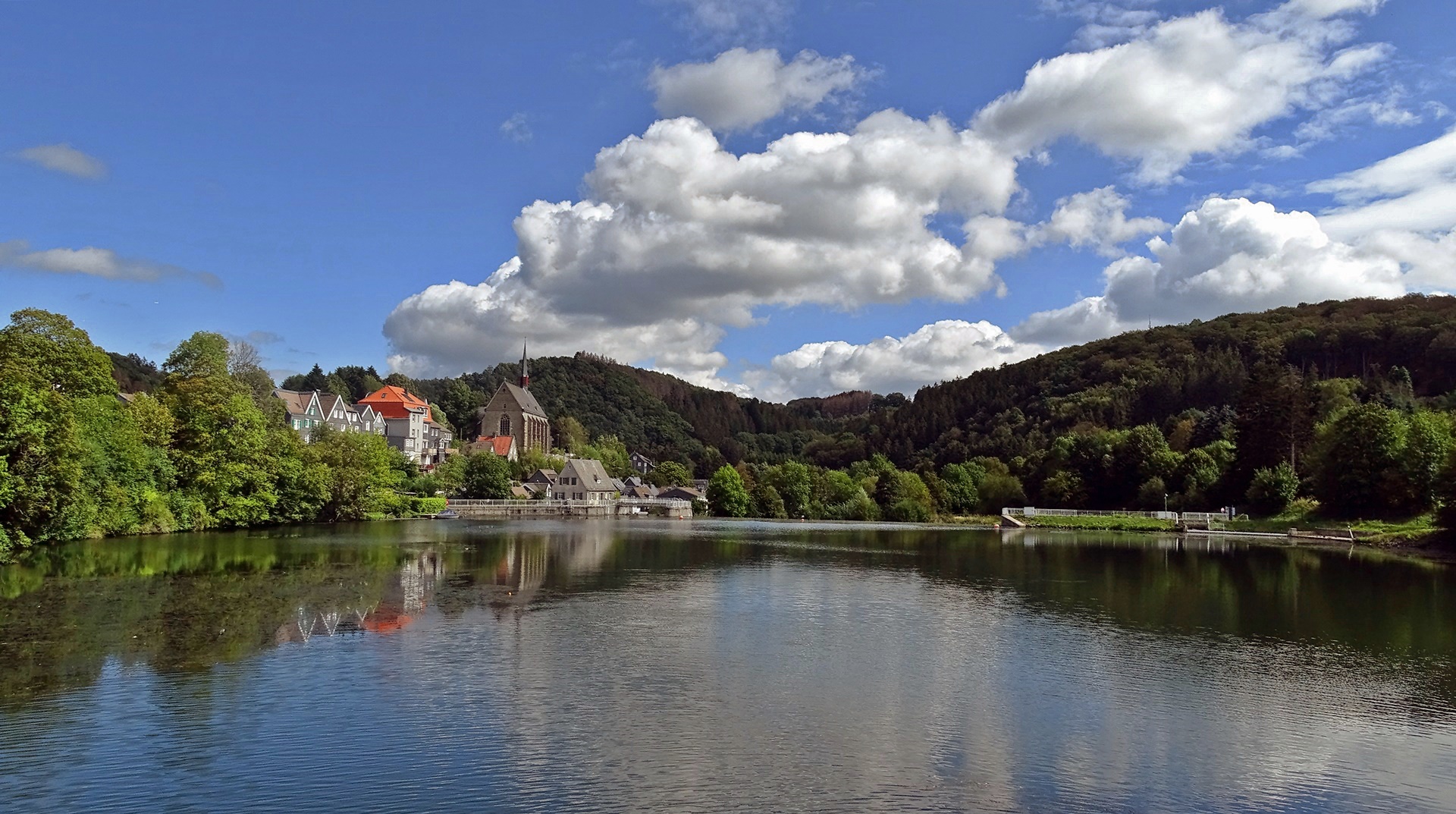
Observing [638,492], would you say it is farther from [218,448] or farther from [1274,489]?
[1274,489]

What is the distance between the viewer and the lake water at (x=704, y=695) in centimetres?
1238

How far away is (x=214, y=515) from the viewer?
5947cm

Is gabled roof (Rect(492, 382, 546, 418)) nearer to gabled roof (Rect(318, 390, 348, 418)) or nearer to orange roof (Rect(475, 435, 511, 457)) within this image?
orange roof (Rect(475, 435, 511, 457))

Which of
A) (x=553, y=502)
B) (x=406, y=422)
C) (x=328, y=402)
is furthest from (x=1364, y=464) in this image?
(x=406, y=422)

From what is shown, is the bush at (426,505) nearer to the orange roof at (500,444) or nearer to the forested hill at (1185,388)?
the orange roof at (500,444)

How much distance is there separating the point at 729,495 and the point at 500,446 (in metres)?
45.4

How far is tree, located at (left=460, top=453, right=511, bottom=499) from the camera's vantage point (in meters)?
111

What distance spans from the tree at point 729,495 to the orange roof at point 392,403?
44.2m

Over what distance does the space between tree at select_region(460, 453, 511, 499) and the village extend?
4.06 metres

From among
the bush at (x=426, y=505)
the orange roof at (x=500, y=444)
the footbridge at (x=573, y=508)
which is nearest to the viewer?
the bush at (x=426, y=505)

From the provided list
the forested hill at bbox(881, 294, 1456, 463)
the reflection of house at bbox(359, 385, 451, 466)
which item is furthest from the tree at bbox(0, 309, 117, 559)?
the forested hill at bbox(881, 294, 1456, 463)

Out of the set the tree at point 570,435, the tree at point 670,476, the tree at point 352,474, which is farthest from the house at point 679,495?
the tree at point 352,474

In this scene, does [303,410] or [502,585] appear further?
[303,410]

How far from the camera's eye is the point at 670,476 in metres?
161
